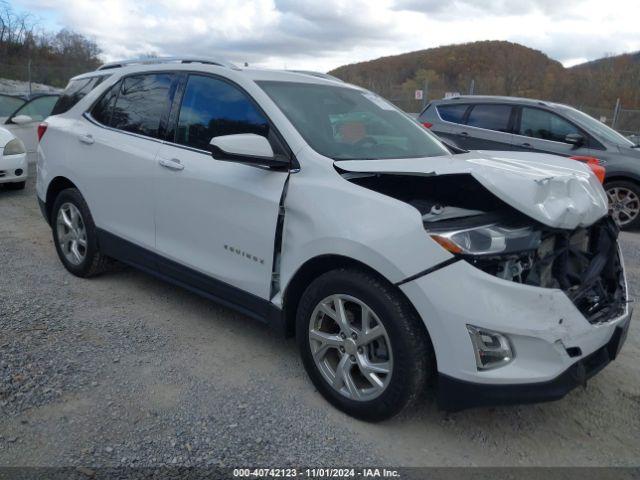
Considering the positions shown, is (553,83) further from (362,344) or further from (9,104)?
(362,344)

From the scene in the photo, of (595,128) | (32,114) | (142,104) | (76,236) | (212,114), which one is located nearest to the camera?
(212,114)

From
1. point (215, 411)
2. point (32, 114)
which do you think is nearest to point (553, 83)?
point (32, 114)

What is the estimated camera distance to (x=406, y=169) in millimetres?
2844

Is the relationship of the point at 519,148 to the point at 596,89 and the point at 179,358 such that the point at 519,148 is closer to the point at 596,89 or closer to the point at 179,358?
the point at 179,358

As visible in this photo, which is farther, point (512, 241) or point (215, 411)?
point (215, 411)

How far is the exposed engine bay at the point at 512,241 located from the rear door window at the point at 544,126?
5344 millimetres

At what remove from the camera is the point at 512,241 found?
2.43 metres

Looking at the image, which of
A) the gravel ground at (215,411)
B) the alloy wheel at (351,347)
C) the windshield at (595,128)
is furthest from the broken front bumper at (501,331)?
the windshield at (595,128)

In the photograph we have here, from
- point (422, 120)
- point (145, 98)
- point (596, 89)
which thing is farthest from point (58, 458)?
point (596, 89)

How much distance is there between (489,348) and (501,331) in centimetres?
11

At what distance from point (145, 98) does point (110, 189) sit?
727 millimetres

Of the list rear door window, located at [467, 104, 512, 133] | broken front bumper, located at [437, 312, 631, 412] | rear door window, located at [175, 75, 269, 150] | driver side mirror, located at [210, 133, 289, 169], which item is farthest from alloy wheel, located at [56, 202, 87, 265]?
rear door window, located at [467, 104, 512, 133]

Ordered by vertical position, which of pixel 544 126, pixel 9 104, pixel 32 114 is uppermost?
pixel 544 126

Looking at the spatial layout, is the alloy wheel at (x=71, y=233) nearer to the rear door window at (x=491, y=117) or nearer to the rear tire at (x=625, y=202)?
the rear door window at (x=491, y=117)
